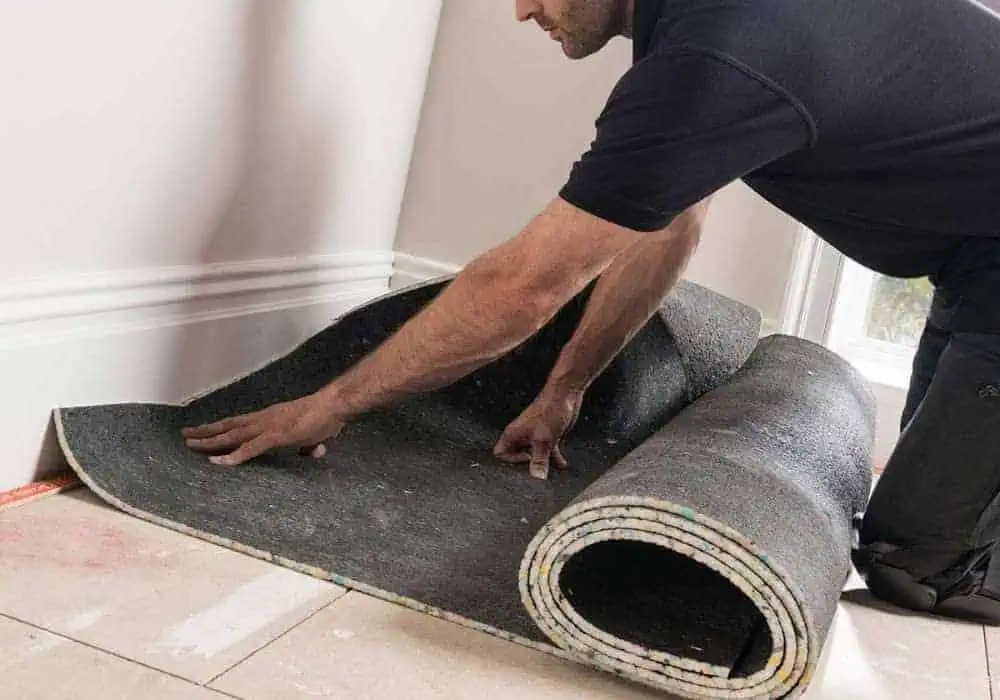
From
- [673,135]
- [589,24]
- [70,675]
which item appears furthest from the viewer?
[589,24]

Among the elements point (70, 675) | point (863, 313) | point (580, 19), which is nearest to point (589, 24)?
point (580, 19)

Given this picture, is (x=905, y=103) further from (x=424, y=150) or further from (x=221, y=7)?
(x=424, y=150)

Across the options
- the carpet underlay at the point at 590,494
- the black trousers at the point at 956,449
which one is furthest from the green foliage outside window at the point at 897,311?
the black trousers at the point at 956,449

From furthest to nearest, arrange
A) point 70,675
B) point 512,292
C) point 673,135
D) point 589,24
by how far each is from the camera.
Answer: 1. point 589,24
2. point 512,292
3. point 673,135
4. point 70,675

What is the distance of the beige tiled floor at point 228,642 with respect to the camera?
1.07 metres

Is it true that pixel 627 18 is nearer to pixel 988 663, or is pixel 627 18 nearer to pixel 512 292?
pixel 512 292

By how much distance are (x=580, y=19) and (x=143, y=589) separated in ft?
3.26

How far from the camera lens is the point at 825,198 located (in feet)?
5.26

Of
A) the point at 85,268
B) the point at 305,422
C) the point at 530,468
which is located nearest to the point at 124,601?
the point at 305,422

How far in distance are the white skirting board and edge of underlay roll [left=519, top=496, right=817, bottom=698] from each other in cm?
74

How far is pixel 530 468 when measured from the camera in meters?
1.92

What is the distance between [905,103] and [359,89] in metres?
1.13

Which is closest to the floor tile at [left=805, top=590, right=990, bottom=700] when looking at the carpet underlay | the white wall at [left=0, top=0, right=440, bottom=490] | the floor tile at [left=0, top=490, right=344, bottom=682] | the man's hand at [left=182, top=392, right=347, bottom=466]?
the carpet underlay

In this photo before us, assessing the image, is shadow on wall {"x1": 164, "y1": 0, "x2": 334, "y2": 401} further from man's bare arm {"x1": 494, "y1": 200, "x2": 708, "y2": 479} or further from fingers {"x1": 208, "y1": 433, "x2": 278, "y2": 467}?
man's bare arm {"x1": 494, "y1": 200, "x2": 708, "y2": 479}
